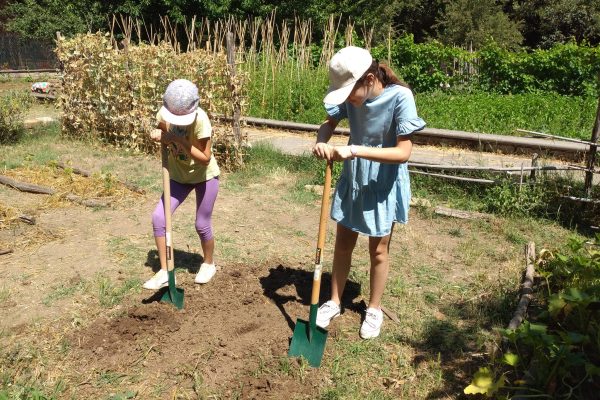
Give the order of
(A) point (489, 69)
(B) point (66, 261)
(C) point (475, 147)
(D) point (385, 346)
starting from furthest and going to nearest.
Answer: (A) point (489, 69) → (C) point (475, 147) → (B) point (66, 261) → (D) point (385, 346)

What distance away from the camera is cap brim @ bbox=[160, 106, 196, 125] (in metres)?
3.12

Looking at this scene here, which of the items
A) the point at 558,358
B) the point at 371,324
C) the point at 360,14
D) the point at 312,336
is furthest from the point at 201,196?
the point at 360,14

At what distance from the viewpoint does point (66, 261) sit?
436 centimetres

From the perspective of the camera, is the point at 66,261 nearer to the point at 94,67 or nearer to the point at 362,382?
the point at 362,382

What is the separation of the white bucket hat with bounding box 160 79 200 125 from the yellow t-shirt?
0.17 m

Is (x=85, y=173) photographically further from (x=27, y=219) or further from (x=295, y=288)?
(x=295, y=288)

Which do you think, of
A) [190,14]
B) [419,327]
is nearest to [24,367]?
[419,327]

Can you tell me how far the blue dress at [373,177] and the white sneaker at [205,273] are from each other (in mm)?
1213

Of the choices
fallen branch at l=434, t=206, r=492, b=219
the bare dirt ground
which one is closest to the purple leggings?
the bare dirt ground

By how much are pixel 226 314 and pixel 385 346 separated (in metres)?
1.01

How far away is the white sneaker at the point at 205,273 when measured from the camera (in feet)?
12.6

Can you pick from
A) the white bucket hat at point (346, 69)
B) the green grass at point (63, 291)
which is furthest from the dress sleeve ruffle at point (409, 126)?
the green grass at point (63, 291)

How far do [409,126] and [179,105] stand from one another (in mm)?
1340

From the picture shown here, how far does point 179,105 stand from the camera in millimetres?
3137
